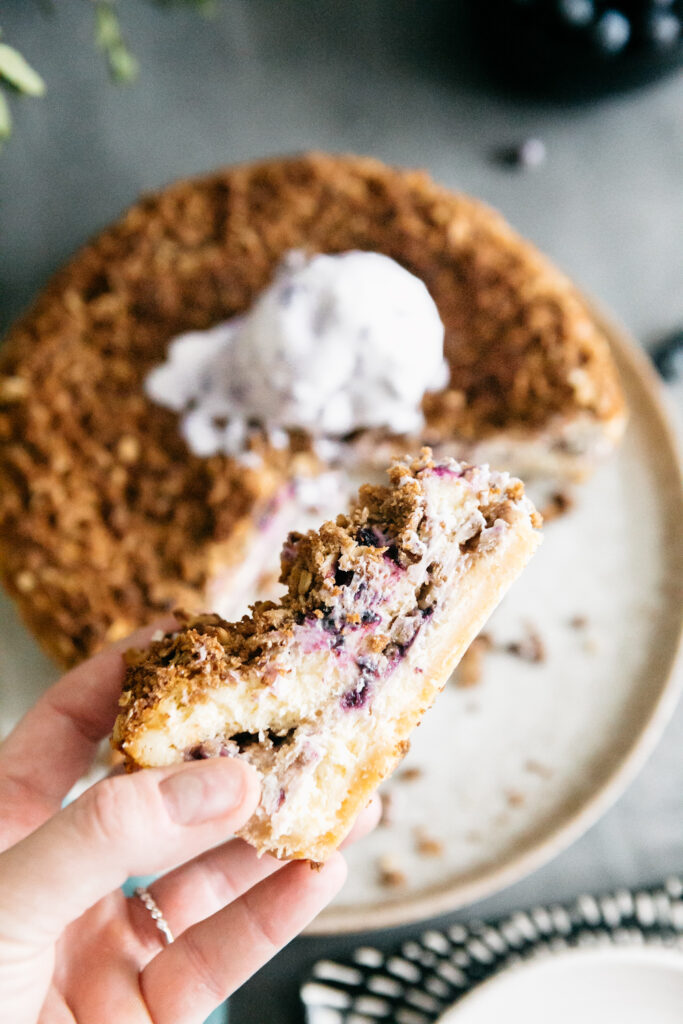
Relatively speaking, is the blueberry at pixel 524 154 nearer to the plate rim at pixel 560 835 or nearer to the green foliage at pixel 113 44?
the plate rim at pixel 560 835

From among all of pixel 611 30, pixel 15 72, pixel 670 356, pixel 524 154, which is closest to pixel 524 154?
pixel 524 154

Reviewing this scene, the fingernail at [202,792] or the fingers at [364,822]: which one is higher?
the fingernail at [202,792]

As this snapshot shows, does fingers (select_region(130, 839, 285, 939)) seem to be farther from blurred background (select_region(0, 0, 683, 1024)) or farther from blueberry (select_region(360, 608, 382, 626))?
blurred background (select_region(0, 0, 683, 1024))

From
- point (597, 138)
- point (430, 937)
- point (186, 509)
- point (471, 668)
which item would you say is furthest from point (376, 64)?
point (430, 937)

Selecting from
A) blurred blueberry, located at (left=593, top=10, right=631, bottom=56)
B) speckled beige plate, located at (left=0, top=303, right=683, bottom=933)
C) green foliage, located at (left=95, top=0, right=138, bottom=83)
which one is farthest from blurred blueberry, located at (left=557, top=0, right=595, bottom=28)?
green foliage, located at (left=95, top=0, right=138, bottom=83)

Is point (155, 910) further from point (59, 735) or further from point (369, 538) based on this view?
point (369, 538)

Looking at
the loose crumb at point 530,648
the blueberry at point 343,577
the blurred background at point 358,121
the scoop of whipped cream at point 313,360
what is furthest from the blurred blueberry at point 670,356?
the blueberry at point 343,577
